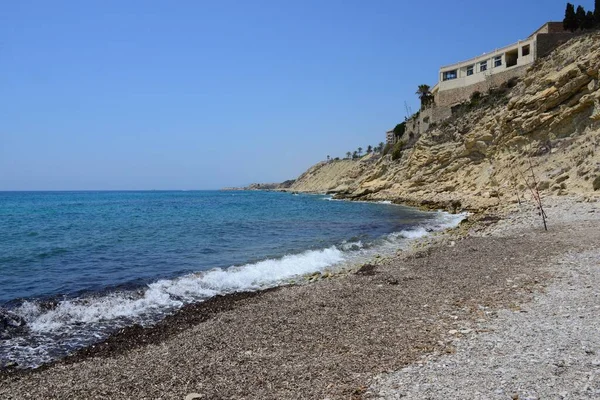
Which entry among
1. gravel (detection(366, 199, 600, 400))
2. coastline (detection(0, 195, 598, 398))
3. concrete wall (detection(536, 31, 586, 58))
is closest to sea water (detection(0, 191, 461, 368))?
coastline (detection(0, 195, 598, 398))

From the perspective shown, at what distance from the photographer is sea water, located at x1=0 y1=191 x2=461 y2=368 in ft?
35.7

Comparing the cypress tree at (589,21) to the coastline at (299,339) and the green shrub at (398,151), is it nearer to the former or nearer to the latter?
the green shrub at (398,151)

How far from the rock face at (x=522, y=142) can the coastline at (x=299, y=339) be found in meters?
18.8

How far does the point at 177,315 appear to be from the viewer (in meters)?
11.4

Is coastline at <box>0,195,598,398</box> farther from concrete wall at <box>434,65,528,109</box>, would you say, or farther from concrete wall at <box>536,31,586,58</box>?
concrete wall at <box>434,65,528,109</box>

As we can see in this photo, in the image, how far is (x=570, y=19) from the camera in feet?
157

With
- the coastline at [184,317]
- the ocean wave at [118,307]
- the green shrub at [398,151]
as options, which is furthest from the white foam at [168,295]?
the green shrub at [398,151]

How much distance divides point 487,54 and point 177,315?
2299 inches

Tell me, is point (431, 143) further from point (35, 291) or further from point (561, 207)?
point (35, 291)

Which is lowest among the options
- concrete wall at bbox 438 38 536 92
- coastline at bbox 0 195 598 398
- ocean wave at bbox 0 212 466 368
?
ocean wave at bbox 0 212 466 368

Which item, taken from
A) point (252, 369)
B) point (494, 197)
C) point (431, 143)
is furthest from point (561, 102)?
point (252, 369)

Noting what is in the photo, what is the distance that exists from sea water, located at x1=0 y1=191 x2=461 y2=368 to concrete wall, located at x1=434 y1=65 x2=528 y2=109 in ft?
94.5

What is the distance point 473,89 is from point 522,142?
22.6 meters

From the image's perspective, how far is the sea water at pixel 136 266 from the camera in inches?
428
